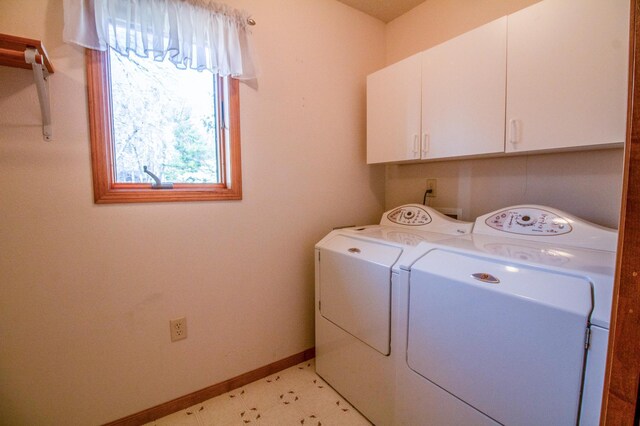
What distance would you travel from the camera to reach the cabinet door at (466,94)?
4.58 feet

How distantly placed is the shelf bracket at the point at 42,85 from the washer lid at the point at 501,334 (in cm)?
166

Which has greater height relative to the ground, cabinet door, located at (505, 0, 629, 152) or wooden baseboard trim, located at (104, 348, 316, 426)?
cabinet door, located at (505, 0, 629, 152)

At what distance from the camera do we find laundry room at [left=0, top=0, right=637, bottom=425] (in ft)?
4.00

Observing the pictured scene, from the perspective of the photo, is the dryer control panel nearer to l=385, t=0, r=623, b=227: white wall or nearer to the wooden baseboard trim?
l=385, t=0, r=623, b=227: white wall

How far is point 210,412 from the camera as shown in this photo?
160cm

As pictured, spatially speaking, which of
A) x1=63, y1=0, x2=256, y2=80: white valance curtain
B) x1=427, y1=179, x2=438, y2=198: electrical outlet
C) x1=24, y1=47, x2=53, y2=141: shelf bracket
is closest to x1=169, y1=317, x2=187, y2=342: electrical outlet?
x1=24, y1=47, x2=53, y2=141: shelf bracket

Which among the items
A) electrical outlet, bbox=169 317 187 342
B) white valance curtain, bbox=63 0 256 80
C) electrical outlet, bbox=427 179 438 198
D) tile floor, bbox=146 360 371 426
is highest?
white valance curtain, bbox=63 0 256 80

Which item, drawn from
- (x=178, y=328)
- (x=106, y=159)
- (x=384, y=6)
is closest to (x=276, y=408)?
(x=178, y=328)

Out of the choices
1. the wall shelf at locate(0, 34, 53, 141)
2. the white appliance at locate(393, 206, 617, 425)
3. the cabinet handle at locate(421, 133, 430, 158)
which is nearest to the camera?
the white appliance at locate(393, 206, 617, 425)

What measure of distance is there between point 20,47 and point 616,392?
1920mm

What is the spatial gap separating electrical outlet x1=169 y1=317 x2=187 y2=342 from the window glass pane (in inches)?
30.6

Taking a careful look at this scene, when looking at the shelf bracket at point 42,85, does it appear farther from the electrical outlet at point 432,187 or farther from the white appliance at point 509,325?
the electrical outlet at point 432,187

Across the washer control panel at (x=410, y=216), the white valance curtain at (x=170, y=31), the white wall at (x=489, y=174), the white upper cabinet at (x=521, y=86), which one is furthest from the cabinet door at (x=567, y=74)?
the white valance curtain at (x=170, y=31)

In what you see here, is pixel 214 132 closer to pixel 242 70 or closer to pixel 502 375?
pixel 242 70
